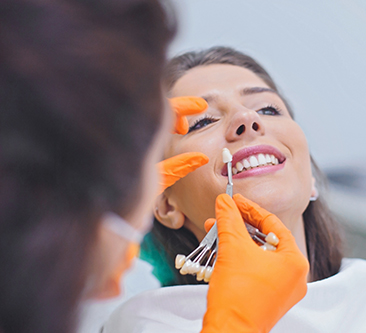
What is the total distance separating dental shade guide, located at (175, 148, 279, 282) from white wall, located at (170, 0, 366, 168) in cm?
107

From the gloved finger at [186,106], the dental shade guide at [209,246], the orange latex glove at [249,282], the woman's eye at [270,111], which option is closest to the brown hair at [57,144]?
the orange latex glove at [249,282]

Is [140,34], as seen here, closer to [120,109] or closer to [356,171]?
[120,109]

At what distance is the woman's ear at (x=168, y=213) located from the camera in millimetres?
1395

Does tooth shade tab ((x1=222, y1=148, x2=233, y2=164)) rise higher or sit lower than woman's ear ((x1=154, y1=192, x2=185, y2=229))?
higher

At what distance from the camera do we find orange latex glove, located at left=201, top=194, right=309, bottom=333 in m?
0.78

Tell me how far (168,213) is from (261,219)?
50 centimetres

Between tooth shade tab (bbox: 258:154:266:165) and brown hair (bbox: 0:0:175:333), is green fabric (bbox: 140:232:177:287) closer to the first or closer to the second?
tooth shade tab (bbox: 258:154:266:165)

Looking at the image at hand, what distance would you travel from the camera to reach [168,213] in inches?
55.6

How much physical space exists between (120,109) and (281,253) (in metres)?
0.66

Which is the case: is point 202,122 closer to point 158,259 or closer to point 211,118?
point 211,118

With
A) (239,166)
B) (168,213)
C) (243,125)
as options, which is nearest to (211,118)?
(243,125)

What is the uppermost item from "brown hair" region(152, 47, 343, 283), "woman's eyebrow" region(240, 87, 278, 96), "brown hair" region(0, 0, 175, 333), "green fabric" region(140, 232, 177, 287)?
"brown hair" region(0, 0, 175, 333)

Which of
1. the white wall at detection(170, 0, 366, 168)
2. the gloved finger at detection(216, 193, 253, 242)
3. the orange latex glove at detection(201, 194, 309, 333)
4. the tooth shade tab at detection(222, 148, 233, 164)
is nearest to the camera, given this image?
the orange latex glove at detection(201, 194, 309, 333)

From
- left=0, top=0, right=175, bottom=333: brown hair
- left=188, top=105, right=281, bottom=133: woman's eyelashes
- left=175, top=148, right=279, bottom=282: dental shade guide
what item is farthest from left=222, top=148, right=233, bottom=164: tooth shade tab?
left=0, top=0, right=175, bottom=333: brown hair
